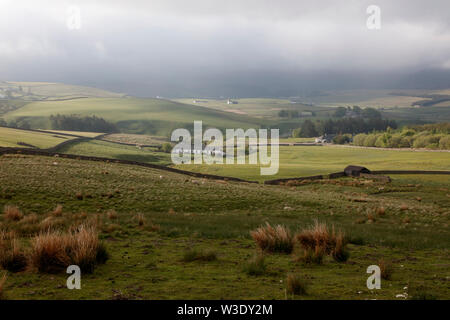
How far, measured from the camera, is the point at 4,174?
30734 mm

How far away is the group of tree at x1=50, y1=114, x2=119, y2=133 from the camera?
181 meters

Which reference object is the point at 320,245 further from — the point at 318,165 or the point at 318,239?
the point at 318,165

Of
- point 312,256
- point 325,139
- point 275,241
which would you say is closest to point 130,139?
point 325,139

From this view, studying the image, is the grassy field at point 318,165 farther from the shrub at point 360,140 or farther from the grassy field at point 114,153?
the shrub at point 360,140

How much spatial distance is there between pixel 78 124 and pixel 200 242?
603ft

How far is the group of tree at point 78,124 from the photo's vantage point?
181 m

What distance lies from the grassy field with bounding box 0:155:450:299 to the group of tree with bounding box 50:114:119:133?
15476 centimetres

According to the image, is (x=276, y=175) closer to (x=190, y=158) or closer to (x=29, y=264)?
(x=190, y=158)

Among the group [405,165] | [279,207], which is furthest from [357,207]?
[405,165]

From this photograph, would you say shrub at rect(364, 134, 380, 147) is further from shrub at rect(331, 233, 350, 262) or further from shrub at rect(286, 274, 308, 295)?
shrub at rect(286, 274, 308, 295)

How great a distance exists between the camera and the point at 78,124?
184750mm

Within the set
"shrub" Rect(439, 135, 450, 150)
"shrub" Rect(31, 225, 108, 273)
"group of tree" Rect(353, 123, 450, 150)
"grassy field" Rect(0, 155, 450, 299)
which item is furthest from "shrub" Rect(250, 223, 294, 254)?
"group of tree" Rect(353, 123, 450, 150)

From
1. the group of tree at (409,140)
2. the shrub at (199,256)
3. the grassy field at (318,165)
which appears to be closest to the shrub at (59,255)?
the shrub at (199,256)
